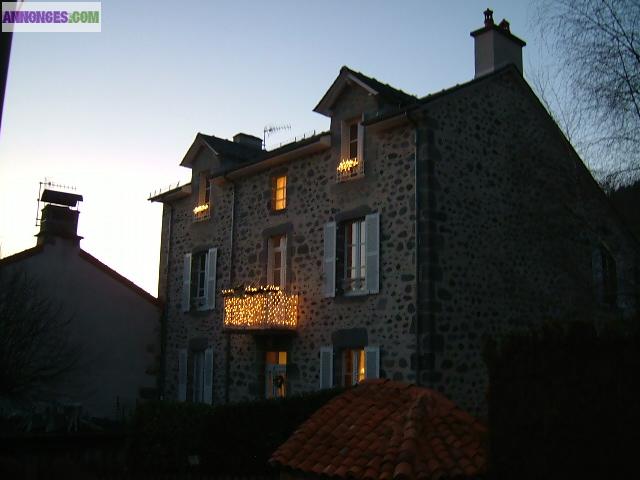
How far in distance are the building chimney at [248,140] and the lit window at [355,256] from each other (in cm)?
774

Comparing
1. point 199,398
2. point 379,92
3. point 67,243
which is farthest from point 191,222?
point 379,92

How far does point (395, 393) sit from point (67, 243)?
13179 mm

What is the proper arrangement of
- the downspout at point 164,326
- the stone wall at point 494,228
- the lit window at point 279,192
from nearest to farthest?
the stone wall at point 494,228 < the lit window at point 279,192 < the downspout at point 164,326

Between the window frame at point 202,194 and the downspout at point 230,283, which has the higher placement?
the window frame at point 202,194

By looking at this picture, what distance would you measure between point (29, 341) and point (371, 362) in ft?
26.1

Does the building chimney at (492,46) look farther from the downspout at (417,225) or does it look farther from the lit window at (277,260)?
the lit window at (277,260)

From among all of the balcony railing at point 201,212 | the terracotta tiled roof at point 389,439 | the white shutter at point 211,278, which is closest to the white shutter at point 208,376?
the white shutter at point 211,278

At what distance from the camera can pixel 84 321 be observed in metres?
18.3

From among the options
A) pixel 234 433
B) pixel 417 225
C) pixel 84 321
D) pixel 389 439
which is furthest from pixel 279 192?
pixel 389 439

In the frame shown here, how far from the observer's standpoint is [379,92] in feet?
45.0

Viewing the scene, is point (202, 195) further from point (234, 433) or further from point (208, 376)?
point (234, 433)

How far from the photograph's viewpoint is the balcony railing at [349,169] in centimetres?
1404

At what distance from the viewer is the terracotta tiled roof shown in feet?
20.8

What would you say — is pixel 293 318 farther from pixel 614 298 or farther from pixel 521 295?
pixel 614 298
